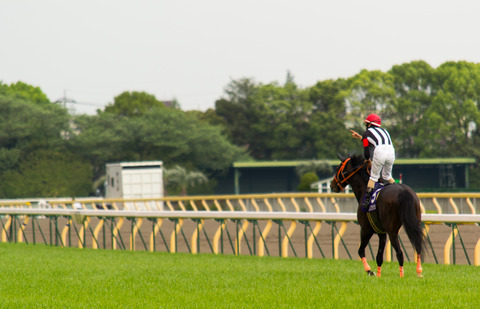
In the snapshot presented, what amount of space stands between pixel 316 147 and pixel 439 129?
10283 mm

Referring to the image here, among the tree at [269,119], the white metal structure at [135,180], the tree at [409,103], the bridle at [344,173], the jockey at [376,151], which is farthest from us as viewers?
the tree at [269,119]

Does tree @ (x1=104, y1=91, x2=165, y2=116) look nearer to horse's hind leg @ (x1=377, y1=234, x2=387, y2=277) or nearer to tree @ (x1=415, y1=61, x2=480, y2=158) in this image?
tree @ (x1=415, y1=61, x2=480, y2=158)

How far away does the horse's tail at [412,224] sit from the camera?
845cm

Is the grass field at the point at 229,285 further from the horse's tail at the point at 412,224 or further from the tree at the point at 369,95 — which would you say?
the tree at the point at 369,95

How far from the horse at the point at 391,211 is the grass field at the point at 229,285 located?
37cm

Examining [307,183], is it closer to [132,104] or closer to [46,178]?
[46,178]

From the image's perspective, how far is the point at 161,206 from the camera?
36125mm

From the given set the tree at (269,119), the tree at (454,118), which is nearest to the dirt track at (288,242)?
the tree at (454,118)

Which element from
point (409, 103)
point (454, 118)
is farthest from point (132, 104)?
point (454, 118)

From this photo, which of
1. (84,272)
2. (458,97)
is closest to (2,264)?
(84,272)

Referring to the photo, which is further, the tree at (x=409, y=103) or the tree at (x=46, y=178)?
the tree at (x=409, y=103)

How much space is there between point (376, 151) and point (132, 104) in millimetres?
61164

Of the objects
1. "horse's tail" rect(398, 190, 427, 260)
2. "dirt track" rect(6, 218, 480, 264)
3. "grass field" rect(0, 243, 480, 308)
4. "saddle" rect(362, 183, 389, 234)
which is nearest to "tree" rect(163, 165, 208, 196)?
"dirt track" rect(6, 218, 480, 264)

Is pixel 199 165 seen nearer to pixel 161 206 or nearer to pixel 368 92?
pixel 368 92
